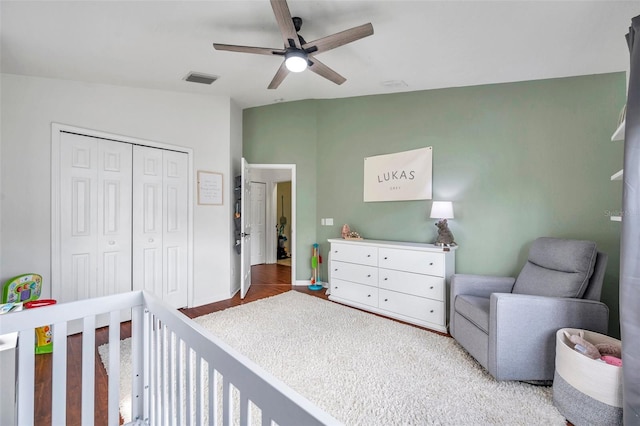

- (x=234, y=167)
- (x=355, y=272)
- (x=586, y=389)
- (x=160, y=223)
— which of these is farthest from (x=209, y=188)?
(x=586, y=389)

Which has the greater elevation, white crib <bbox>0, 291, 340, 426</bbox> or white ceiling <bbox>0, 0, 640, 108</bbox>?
white ceiling <bbox>0, 0, 640, 108</bbox>

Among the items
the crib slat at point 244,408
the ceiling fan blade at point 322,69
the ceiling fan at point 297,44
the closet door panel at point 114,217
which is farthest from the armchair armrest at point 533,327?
the closet door panel at point 114,217

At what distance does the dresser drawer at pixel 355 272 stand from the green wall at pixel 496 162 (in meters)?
0.57

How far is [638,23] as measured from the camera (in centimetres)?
133

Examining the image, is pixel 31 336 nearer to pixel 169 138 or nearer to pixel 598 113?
pixel 169 138

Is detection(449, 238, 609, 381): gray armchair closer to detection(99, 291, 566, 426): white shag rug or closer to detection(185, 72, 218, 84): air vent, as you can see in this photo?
detection(99, 291, 566, 426): white shag rug

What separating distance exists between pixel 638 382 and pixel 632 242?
2.05 feet

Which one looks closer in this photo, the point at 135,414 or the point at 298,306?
the point at 135,414

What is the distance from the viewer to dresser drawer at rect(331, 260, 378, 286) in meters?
3.22

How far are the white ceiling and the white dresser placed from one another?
1784 mm

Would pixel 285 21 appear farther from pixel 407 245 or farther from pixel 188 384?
pixel 407 245

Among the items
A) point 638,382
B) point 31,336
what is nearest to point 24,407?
point 31,336

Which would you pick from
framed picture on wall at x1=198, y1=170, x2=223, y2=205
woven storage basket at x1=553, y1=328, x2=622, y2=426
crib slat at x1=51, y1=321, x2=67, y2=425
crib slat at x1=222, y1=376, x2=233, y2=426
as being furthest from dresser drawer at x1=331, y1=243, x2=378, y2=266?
crib slat at x1=51, y1=321, x2=67, y2=425

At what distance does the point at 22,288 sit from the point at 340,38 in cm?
316
